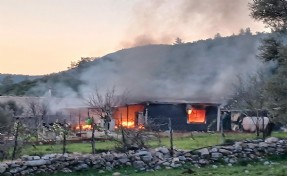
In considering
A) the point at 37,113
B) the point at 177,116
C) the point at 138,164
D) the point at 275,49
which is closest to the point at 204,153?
the point at 138,164

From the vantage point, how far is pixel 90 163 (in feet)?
56.5

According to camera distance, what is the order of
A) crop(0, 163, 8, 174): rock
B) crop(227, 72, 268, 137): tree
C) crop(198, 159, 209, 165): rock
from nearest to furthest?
crop(0, 163, 8, 174): rock, crop(198, 159, 209, 165): rock, crop(227, 72, 268, 137): tree

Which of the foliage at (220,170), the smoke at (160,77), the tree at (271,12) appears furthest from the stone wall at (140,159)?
the smoke at (160,77)

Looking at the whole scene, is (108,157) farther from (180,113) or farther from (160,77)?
(160,77)

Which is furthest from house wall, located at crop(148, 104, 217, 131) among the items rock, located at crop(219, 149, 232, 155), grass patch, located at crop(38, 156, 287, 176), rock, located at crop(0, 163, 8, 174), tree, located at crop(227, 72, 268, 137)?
rock, located at crop(0, 163, 8, 174)

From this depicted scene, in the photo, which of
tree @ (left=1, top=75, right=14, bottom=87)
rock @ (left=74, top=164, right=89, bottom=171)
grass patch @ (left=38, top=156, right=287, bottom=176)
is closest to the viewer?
grass patch @ (left=38, top=156, right=287, bottom=176)

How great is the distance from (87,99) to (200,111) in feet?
37.7

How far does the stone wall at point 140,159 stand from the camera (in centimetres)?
1655

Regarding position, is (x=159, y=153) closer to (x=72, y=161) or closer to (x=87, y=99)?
(x=72, y=161)

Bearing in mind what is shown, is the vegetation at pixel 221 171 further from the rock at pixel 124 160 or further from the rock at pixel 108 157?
the rock at pixel 108 157

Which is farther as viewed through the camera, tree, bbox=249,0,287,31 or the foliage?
tree, bbox=249,0,287,31

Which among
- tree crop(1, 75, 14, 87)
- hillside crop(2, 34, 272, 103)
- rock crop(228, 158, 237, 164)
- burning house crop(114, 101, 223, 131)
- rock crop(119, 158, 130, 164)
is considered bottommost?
rock crop(228, 158, 237, 164)

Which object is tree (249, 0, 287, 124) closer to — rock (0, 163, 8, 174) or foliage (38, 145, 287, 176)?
foliage (38, 145, 287, 176)

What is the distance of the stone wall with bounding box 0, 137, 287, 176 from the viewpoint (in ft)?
54.3
